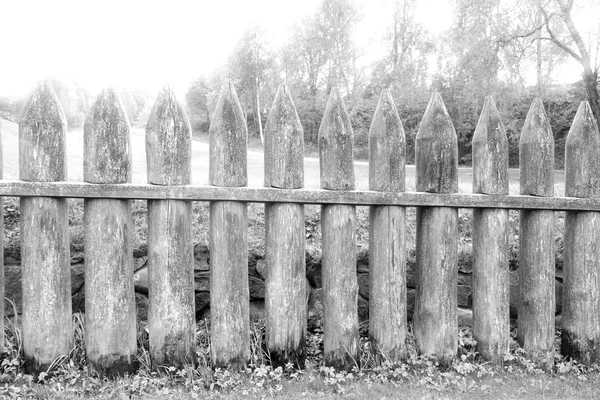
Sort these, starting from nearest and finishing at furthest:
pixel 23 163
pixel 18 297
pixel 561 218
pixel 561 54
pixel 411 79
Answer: pixel 23 163
pixel 18 297
pixel 561 218
pixel 561 54
pixel 411 79

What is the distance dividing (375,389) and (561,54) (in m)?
19.2

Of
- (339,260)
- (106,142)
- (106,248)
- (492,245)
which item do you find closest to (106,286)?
(106,248)

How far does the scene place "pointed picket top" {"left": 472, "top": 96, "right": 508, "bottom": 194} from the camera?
326 cm

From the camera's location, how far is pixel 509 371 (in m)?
3.16

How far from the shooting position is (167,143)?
293 cm

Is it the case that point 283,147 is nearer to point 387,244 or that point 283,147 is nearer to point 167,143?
point 167,143

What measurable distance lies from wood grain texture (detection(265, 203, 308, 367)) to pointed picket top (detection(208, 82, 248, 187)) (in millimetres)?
296

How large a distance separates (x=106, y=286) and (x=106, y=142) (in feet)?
2.75

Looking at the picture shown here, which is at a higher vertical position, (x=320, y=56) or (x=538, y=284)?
(x=320, y=56)

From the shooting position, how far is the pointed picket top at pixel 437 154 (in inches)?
126

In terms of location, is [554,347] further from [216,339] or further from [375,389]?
[216,339]

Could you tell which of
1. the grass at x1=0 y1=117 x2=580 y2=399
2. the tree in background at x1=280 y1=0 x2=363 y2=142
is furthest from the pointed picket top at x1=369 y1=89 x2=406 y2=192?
the tree in background at x1=280 y1=0 x2=363 y2=142

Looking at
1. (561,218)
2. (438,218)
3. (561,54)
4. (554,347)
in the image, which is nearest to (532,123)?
(438,218)

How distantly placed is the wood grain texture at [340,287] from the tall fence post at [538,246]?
1.22 meters
